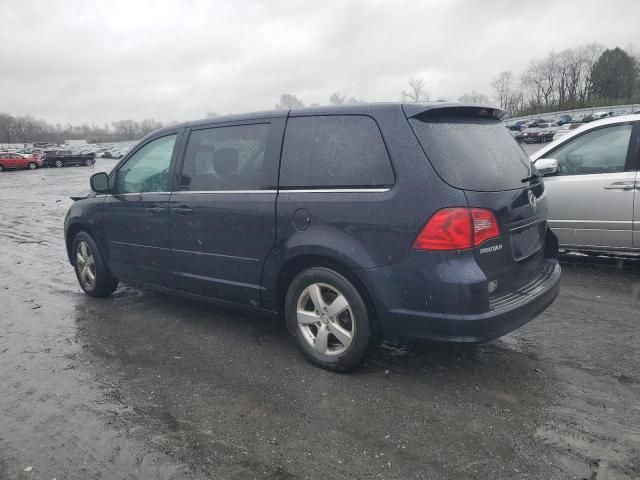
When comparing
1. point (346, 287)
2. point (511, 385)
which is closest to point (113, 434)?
point (346, 287)

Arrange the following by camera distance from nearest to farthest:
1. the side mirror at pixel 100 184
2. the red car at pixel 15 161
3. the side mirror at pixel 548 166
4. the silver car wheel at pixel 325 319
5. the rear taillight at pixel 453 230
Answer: the rear taillight at pixel 453 230 → the silver car wheel at pixel 325 319 → the side mirror at pixel 100 184 → the side mirror at pixel 548 166 → the red car at pixel 15 161

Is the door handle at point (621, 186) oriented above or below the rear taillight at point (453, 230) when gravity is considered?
below

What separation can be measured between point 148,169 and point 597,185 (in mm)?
4738

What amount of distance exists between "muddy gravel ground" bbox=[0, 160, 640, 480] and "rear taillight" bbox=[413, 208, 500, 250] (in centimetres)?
99

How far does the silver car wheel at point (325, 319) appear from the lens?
3.45 m

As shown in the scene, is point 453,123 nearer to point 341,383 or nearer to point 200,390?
point 341,383

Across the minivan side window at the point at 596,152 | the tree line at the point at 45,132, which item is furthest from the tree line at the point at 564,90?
the minivan side window at the point at 596,152

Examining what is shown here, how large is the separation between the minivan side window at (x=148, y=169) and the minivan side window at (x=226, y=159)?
28cm

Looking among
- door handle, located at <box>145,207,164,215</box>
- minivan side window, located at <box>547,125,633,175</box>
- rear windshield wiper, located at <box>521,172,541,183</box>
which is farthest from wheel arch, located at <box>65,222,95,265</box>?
minivan side window, located at <box>547,125,633,175</box>

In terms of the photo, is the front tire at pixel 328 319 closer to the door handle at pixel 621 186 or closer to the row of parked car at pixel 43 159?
the door handle at pixel 621 186

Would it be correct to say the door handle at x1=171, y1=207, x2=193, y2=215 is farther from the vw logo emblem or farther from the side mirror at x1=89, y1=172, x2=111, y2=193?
the vw logo emblem

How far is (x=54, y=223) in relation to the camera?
467 inches

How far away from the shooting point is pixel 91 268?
560 centimetres

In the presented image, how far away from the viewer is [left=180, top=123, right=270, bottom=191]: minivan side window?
12.7 feet
